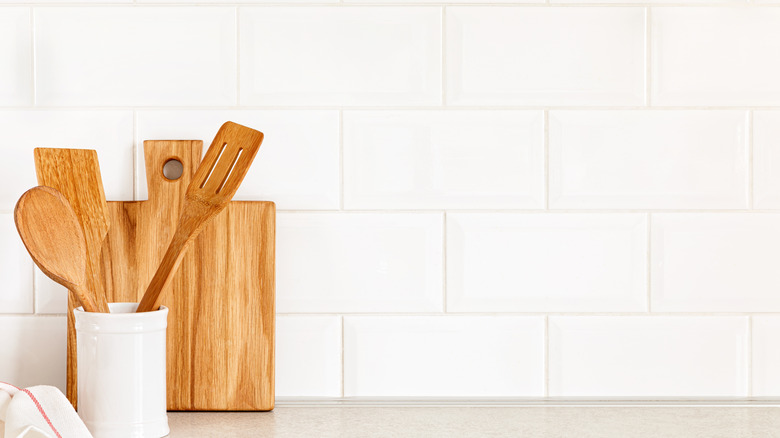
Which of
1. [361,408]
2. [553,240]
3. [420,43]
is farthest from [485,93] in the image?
[361,408]

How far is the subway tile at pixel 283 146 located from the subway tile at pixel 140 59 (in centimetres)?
3

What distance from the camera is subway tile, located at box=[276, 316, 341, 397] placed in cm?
85

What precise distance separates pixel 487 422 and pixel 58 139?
0.66 meters

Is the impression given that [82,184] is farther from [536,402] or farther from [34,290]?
[536,402]

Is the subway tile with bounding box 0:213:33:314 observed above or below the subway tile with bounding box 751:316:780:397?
above

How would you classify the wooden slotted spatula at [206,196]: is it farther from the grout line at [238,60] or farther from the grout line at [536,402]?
the grout line at [536,402]

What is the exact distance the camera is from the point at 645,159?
2.80 feet

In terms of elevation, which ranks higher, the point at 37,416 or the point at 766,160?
the point at 766,160

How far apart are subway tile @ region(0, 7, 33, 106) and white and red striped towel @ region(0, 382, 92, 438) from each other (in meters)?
0.40

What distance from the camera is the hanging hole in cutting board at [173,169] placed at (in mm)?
826

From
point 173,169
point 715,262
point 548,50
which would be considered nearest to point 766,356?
point 715,262

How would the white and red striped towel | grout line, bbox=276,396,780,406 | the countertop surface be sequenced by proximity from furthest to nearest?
1. grout line, bbox=276,396,780,406
2. the countertop surface
3. the white and red striped towel

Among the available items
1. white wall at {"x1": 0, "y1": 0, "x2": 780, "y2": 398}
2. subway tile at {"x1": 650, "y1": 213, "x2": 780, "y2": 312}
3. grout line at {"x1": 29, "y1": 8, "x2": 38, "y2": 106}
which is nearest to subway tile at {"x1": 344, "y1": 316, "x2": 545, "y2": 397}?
white wall at {"x1": 0, "y1": 0, "x2": 780, "y2": 398}

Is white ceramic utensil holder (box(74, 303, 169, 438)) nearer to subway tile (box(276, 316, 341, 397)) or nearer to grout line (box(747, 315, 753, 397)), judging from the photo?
subway tile (box(276, 316, 341, 397))
